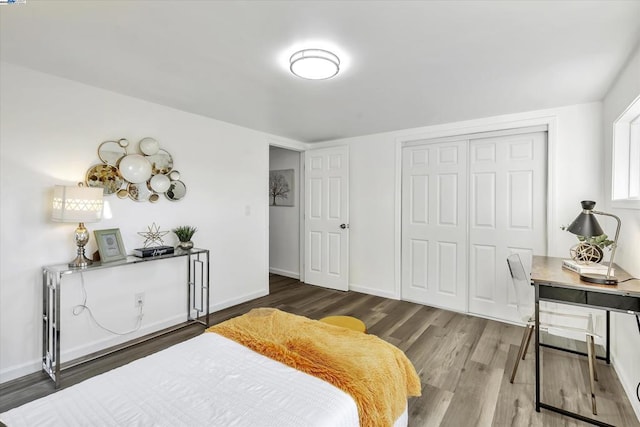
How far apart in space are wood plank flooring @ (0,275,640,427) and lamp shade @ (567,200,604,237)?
1110 millimetres

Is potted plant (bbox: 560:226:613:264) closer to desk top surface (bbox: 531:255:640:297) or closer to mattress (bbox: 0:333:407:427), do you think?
desk top surface (bbox: 531:255:640:297)

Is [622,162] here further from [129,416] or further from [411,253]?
[129,416]

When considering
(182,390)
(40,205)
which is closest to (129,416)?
(182,390)

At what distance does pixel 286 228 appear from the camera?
5348mm

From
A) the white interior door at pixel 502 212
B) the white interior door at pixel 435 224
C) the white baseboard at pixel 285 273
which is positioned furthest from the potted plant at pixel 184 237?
the white interior door at pixel 502 212

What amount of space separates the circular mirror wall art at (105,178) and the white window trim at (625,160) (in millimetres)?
4086

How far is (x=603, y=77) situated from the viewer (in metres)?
2.30

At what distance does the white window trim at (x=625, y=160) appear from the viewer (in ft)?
7.36

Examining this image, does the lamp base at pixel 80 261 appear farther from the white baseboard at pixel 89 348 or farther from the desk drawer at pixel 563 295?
the desk drawer at pixel 563 295

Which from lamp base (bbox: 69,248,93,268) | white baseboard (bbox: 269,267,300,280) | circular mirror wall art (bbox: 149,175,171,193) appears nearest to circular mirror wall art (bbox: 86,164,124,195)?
circular mirror wall art (bbox: 149,175,171,193)

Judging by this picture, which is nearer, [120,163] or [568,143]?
[120,163]

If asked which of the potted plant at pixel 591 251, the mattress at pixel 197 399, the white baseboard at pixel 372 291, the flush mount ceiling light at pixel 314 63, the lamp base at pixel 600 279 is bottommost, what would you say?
the white baseboard at pixel 372 291

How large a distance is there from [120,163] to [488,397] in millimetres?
3442

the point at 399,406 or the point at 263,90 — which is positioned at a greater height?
the point at 263,90
